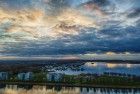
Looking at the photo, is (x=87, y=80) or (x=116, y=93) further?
(x=87, y=80)

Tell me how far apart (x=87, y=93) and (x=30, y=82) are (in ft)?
117

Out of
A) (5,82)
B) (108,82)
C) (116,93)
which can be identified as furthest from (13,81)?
(116,93)

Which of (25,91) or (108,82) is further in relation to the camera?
(108,82)

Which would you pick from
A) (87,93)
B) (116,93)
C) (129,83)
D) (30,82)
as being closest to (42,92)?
(87,93)

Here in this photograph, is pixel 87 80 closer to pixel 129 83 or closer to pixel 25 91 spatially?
pixel 129 83

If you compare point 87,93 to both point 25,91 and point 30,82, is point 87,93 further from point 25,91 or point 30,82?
point 30,82

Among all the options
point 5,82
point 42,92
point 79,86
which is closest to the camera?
point 42,92

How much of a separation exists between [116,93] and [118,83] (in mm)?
27658

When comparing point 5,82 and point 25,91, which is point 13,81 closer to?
point 5,82

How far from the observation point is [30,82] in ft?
444

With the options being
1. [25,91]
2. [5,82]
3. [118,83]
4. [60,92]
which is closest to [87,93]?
[60,92]

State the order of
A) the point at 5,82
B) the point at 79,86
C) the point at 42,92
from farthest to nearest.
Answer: the point at 5,82 → the point at 79,86 → the point at 42,92

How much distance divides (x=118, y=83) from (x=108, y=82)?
444cm

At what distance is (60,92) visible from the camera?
10512cm
